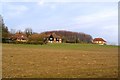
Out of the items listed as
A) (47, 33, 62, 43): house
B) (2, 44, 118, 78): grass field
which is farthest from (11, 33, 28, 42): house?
(2, 44, 118, 78): grass field

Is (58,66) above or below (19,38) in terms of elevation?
below

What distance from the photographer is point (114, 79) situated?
12.5 m

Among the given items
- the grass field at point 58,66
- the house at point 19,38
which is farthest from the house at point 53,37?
the grass field at point 58,66

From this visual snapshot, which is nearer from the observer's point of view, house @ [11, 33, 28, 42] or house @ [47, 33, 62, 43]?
house @ [11, 33, 28, 42]

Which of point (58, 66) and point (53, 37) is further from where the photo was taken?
point (53, 37)

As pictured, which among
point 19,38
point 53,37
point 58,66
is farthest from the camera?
point 53,37

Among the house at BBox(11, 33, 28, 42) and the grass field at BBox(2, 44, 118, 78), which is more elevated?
the house at BBox(11, 33, 28, 42)

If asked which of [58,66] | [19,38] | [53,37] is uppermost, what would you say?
[53,37]

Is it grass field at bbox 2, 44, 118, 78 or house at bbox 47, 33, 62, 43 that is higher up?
house at bbox 47, 33, 62, 43

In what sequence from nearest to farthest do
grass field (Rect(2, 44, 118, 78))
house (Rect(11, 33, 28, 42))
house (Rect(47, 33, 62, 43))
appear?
1. grass field (Rect(2, 44, 118, 78))
2. house (Rect(11, 33, 28, 42))
3. house (Rect(47, 33, 62, 43))

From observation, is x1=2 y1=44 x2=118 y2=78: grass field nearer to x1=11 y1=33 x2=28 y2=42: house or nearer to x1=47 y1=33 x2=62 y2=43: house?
x1=11 y1=33 x2=28 y2=42: house

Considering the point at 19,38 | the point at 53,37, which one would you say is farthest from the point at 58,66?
the point at 53,37

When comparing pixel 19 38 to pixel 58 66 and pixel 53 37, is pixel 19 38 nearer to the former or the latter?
pixel 53 37

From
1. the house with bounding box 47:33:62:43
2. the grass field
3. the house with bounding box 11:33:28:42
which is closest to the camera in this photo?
the grass field
